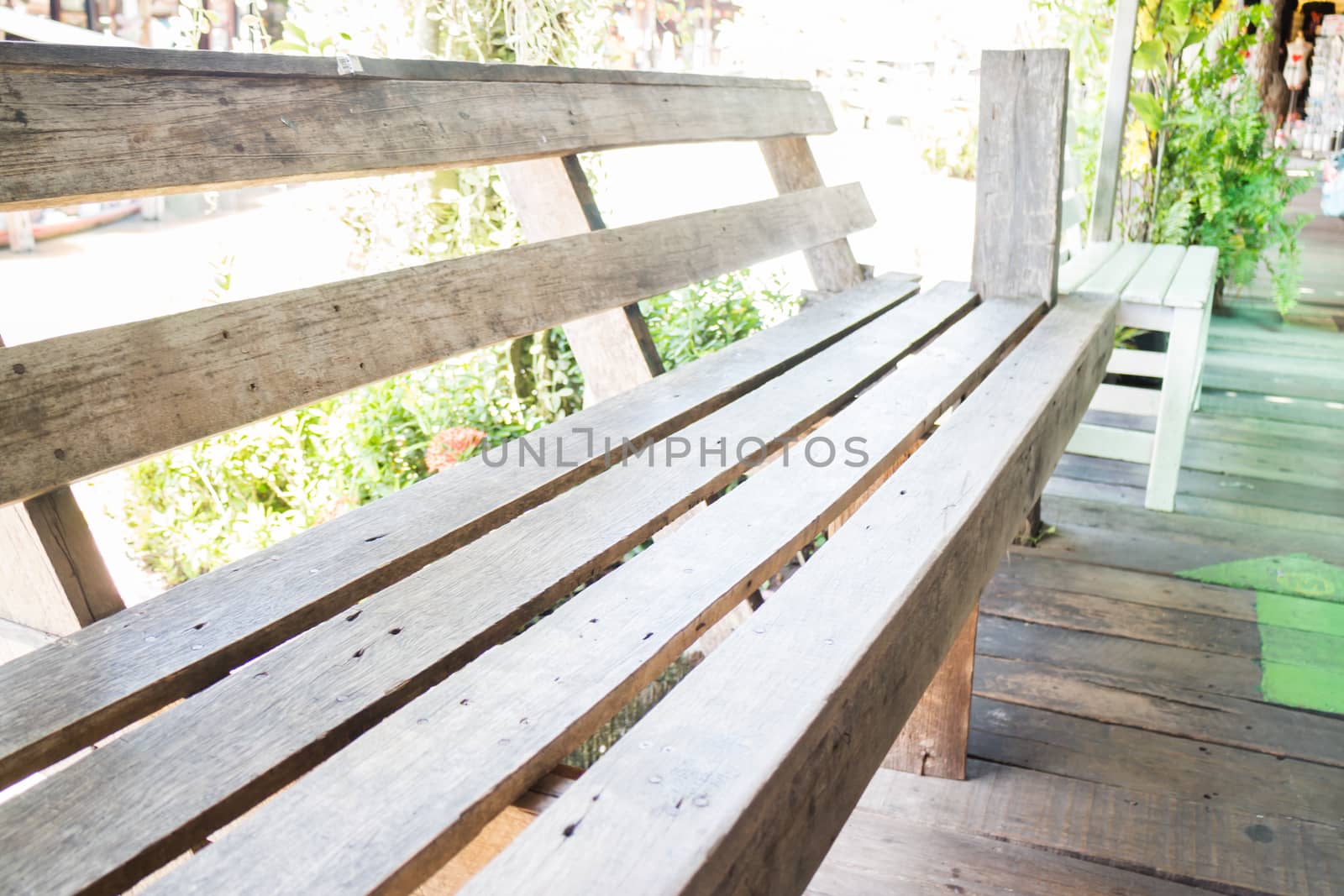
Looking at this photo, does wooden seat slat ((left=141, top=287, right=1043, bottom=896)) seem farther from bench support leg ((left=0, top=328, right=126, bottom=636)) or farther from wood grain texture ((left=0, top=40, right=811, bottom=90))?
wood grain texture ((left=0, top=40, right=811, bottom=90))

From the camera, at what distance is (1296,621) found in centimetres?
250

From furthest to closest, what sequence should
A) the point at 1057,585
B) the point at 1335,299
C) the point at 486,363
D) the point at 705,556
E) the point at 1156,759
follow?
1. the point at 1335,299
2. the point at 486,363
3. the point at 1057,585
4. the point at 1156,759
5. the point at 705,556

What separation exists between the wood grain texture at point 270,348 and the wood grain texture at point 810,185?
84 cm

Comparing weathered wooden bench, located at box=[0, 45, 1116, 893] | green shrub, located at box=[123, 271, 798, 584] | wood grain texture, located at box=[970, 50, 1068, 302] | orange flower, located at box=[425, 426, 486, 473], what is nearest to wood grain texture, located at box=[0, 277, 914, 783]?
weathered wooden bench, located at box=[0, 45, 1116, 893]

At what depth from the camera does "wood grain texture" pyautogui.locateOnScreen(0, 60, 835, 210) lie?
1.07 meters

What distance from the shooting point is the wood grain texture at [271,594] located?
84 centimetres

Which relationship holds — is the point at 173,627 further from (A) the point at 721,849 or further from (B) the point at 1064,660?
(B) the point at 1064,660

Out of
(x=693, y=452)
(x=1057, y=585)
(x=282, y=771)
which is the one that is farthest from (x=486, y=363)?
(x=282, y=771)

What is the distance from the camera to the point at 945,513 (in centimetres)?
123

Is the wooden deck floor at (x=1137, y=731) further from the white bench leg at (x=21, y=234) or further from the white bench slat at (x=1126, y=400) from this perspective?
the white bench leg at (x=21, y=234)

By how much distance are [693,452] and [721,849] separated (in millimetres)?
787

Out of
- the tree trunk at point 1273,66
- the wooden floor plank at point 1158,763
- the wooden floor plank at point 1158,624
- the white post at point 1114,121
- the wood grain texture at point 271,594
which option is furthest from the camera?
the tree trunk at point 1273,66

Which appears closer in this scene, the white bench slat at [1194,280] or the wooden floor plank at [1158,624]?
the wooden floor plank at [1158,624]

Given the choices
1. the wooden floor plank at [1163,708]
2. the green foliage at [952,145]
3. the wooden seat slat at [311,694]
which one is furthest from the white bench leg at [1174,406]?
the green foliage at [952,145]
